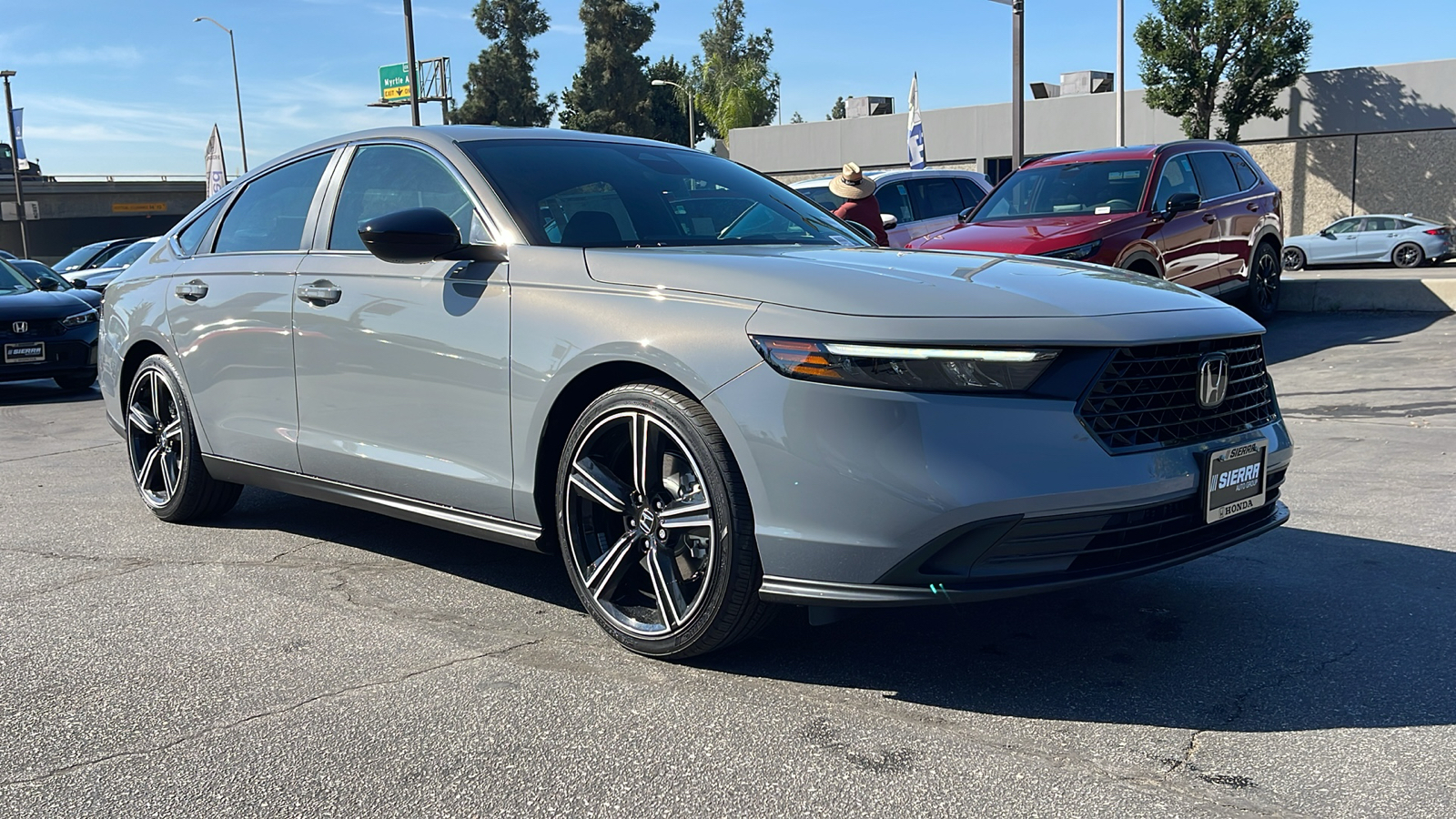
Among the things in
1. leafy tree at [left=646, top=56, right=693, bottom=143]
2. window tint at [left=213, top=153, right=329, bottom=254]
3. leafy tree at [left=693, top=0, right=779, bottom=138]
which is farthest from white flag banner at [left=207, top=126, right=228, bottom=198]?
leafy tree at [left=646, top=56, right=693, bottom=143]

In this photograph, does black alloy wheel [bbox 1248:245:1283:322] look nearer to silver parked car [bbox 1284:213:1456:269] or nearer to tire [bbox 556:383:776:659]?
tire [bbox 556:383:776:659]

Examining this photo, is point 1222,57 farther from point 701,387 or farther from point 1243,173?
point 701,387

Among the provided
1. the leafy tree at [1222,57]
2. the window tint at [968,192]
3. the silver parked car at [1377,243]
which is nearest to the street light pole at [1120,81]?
the leafy tree at [1222,57]

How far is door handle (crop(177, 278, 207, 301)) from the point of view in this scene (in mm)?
5285

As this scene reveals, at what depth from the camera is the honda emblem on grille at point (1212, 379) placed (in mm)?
3453

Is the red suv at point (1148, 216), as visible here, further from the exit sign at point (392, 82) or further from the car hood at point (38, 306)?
the exit sign at point (392, 82)

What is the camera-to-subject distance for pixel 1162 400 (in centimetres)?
336

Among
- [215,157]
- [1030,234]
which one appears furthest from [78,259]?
[1030,234]

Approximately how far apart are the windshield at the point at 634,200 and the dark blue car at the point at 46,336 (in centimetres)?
870

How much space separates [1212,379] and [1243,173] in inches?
384

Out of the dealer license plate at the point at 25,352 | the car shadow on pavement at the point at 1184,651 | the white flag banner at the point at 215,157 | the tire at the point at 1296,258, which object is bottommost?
the car shadow on pavement at the point at 1184,651

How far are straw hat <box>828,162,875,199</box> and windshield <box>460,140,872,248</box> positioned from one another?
18.4 ft

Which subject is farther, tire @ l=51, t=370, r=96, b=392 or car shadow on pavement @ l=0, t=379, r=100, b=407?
tire @ l=51, t=370, r=96, b=392

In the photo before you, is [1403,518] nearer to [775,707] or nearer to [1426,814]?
[1426,814]
